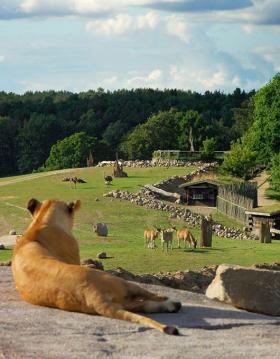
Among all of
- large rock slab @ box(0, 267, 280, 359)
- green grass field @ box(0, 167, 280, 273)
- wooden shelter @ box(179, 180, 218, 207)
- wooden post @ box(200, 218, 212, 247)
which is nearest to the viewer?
large rock slab @ box(0, 267, 280, 359)

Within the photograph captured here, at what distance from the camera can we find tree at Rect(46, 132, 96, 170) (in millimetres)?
115375

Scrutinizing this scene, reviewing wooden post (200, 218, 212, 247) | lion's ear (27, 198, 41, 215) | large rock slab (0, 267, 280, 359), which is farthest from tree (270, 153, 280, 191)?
large rock slab (0, 267, 280, 359)

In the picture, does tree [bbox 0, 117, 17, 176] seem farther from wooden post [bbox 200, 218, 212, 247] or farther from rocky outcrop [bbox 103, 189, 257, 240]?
wooden post [bbox 200, 218, 212, 247]

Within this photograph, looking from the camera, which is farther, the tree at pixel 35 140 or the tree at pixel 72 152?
the tree at pixel 35 140

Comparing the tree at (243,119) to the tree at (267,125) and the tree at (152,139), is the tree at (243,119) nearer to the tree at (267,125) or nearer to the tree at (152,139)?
the tree at (152,139)

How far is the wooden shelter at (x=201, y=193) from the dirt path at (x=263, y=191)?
3494 mm

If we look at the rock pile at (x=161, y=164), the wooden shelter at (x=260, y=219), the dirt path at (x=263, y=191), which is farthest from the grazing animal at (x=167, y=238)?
the rock pile at (x=161, y=164)

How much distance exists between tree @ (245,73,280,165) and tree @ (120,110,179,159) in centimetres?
3081

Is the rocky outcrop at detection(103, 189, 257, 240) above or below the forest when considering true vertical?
below

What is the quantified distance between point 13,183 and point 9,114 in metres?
79.5

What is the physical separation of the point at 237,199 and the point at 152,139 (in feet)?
184

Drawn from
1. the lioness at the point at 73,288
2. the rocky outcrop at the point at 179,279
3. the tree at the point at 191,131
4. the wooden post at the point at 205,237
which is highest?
the tree at the point at 191,131

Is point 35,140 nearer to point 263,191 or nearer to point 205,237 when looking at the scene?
point 263,191

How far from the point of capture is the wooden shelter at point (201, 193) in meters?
70.0
